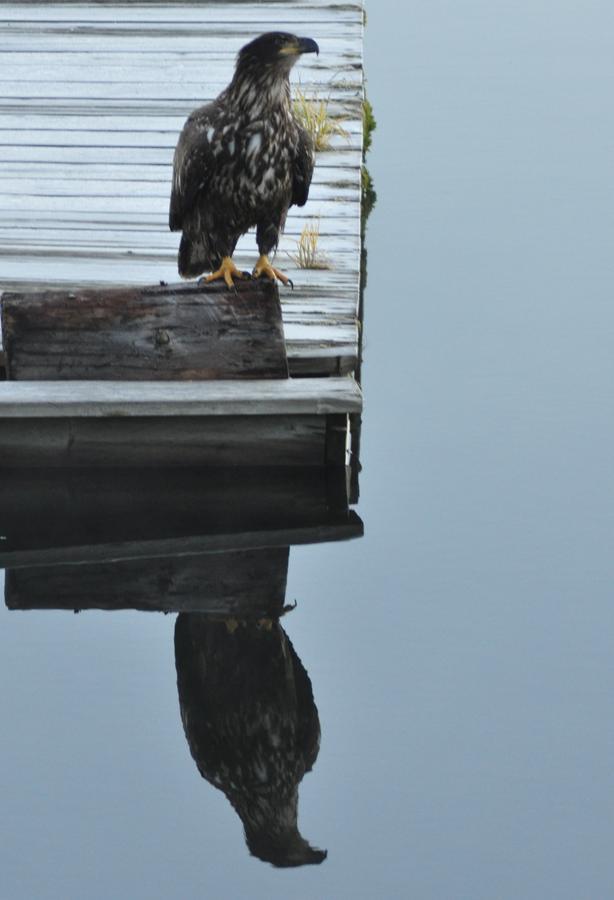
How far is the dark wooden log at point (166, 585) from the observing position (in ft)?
15.5

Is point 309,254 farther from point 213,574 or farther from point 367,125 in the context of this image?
point 367,125

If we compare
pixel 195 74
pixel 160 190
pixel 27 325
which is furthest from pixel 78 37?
pixel 27 325

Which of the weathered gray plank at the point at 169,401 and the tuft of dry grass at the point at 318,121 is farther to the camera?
the tuft of dry grass at the point at 318,121

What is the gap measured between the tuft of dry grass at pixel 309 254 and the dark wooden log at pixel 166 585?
51.8 inches

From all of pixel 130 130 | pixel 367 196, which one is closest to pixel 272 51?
pixel 130 130

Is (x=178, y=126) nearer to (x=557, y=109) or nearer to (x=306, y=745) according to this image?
(x=557, y=109)

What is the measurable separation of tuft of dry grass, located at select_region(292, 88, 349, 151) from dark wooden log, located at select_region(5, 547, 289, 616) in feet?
8.64

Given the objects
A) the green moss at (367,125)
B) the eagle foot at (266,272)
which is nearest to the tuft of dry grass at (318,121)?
→ the green moss at (367,125)

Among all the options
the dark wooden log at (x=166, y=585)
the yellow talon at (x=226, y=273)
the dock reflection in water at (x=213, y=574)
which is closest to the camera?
the dock reflection in water at (x=213, y=574)

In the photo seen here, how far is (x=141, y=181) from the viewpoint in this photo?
668 centimetres

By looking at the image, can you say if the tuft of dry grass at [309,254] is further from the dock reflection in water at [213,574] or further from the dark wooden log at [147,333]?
the dock reflection in water at [213,574]

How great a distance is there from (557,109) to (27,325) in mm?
4276

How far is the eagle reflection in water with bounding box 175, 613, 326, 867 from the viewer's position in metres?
3.86

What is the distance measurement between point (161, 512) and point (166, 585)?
1.13 feet
